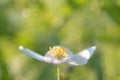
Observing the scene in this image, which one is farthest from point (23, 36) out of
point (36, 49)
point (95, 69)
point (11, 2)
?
point (95, 69)

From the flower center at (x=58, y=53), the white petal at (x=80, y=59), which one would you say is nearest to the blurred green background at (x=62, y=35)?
the flower center at (x=58, y=53)

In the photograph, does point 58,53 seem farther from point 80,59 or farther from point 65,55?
point 80,59

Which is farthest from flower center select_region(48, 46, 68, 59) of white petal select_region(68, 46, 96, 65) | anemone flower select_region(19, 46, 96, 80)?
white petal select_region(68, 46, 96, 65)

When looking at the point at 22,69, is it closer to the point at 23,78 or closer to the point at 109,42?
the point at 23,78

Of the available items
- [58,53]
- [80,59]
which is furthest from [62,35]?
[80,59]

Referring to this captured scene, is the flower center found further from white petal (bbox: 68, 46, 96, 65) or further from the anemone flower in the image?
white petal (bbox: 68, 46, 96, 65)

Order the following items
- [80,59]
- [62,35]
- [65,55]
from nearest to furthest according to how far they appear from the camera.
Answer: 1. [80,59]
2. [65,55]
3. [62,35]

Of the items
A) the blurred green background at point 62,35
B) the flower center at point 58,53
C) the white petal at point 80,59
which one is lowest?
the white petal at point 80,59

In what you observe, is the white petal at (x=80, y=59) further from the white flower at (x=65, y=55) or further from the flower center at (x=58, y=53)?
the flower center at (x=58, y=53)
